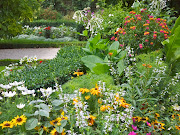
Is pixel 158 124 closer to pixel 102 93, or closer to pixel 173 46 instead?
pixel 102 93

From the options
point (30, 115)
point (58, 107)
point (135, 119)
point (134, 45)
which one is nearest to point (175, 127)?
point (135, 119)

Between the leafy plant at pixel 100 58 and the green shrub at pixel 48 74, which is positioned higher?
the leafy plant at pixel 100 58

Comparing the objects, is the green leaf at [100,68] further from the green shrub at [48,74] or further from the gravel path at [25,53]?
the gravel path at [25,53]

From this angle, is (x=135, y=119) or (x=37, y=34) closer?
(x=135, y=119)

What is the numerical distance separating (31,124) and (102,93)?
0.83 meters

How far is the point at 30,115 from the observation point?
1.78 m

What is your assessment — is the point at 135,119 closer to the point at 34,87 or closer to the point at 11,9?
the point at 34,87

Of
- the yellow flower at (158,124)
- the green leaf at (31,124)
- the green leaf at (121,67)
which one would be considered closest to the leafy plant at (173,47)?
the green leaf at (121,67)

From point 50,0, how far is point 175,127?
66.8 ft

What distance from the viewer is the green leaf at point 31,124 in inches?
66.3

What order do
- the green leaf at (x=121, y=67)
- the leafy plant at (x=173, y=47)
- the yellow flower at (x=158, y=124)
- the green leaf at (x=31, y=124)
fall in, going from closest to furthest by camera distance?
the green leaf at (x=31, y=124) < the yellow flower at (x=158, y=124) < the green leaf at (x=121, y=67) < the leafy plant at (x=173, y=47)

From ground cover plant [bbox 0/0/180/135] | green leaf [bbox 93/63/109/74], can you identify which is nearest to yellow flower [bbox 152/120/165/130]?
ground cover plant [bbox 0/0/180/135]

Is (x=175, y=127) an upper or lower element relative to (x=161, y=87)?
lower

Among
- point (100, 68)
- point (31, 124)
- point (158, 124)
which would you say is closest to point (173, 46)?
point (100, 68)
